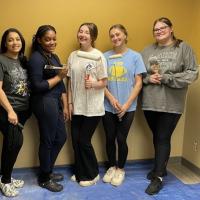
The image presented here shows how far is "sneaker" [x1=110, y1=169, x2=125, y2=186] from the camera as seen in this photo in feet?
8.85

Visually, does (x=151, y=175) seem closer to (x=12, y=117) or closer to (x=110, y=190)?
(x=110, y=190)

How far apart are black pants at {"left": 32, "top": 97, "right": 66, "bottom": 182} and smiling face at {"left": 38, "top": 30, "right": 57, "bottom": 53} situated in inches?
15.7

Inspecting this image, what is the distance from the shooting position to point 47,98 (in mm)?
2430

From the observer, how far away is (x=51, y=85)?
2393 mm

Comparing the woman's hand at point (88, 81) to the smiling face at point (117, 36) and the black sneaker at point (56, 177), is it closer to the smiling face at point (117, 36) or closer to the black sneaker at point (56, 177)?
the smiling face at point (117, 36)

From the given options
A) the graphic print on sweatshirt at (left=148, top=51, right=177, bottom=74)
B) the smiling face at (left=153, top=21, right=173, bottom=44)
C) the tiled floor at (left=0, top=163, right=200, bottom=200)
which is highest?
the smiling face at (left=153, top=21, right=173, bottom=44)

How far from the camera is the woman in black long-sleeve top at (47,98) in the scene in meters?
2.37

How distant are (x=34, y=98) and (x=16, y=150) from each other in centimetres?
42

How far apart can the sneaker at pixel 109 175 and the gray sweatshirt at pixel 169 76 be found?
65 cm

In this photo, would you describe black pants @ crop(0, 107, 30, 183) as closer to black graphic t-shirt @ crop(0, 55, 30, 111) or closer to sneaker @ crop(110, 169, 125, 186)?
black graphic t-shirt @ crop(0, 55, 30, 111)

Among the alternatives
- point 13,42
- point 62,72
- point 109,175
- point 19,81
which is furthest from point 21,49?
point 109,175

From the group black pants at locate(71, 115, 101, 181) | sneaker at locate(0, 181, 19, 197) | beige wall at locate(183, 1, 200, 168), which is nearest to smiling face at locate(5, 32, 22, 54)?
black pants at locate(71, 115, 101, 181)

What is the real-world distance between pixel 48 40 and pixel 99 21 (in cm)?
61

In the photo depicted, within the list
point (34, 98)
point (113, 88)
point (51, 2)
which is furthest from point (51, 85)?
point (51, 2)
